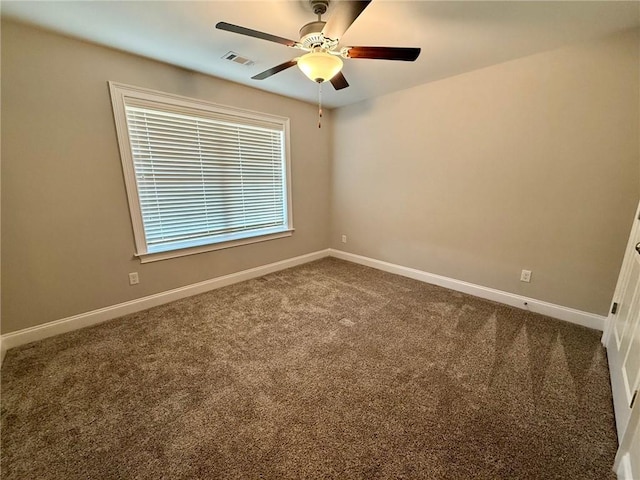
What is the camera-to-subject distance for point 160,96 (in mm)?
2514

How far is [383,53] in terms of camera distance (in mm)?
1628

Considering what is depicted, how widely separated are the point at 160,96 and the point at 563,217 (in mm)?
3874

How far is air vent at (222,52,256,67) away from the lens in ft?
7.54

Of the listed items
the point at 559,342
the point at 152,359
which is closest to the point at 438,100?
the point at 559,342

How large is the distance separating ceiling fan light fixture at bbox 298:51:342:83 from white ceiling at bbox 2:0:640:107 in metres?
0.34

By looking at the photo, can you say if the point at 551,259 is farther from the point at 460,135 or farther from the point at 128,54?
the point at 128,54

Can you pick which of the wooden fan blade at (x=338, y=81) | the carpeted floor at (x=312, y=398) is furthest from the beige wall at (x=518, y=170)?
the wooden fan blade at (x=338, y=81)

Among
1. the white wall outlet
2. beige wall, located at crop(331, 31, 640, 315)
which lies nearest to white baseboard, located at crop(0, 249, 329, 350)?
the white wall outlet

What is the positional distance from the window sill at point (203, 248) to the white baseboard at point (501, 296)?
4.57ft

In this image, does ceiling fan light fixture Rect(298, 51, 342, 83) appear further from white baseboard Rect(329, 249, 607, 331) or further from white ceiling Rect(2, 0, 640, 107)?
white baseboard Rect(329, 249, 607, 331)

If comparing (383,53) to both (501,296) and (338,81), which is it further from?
(501,296)

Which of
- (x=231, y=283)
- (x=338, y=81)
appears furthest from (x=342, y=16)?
(x=231, y=283)

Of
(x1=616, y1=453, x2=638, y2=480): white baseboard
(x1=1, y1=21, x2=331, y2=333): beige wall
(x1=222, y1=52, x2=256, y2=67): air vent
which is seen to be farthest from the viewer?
(x1=222, y1=52, x2=256, y2=67): air vent

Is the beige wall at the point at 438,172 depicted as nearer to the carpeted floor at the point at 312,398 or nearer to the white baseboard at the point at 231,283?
the white baseboard at the point at 231,283
